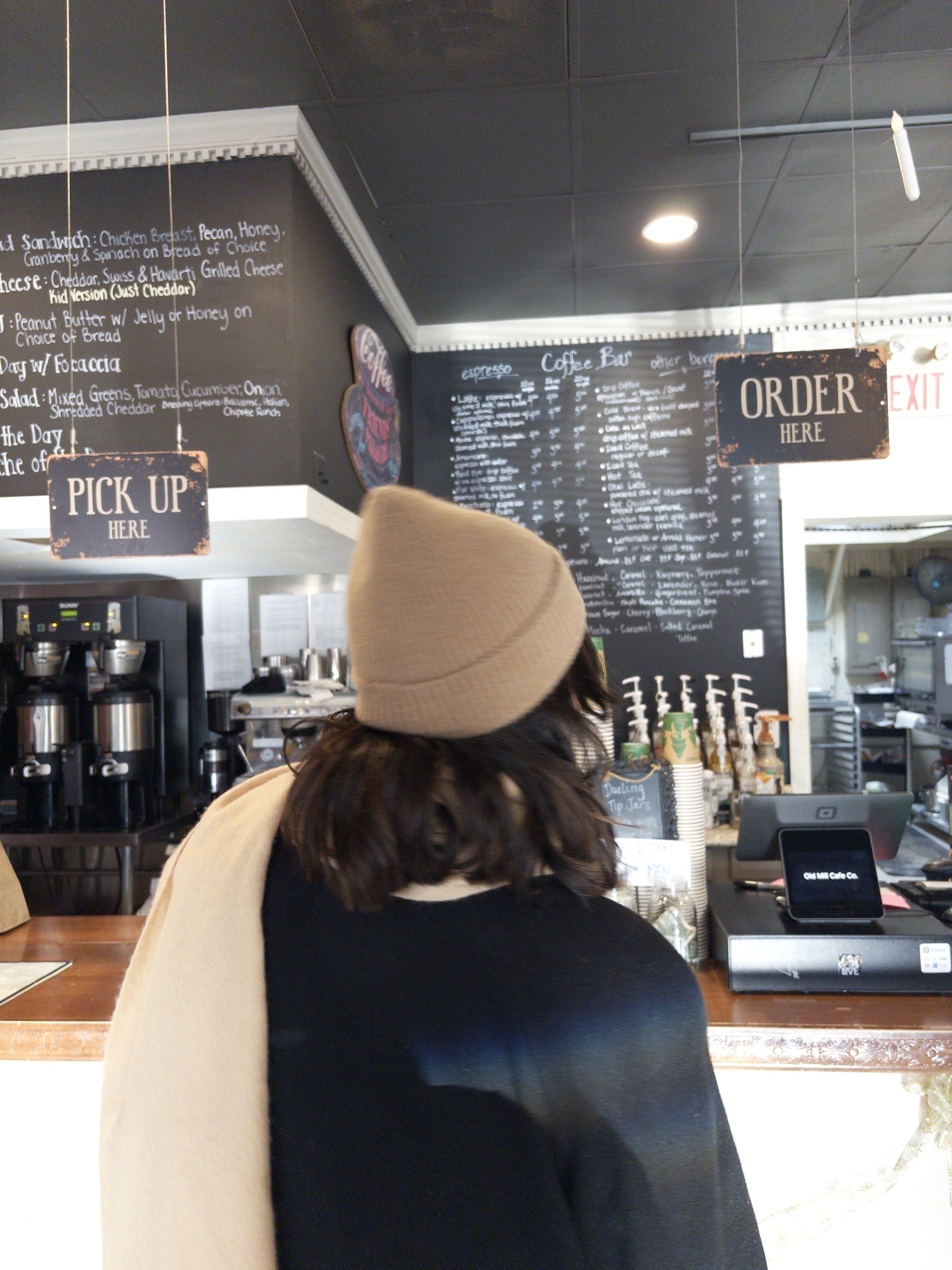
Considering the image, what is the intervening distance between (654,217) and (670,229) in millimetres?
124

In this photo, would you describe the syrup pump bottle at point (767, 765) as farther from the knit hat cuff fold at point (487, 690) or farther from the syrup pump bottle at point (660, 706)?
the knit hat cuff fold at point (487, 690)

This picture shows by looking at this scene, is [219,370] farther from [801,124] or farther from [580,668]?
[580,668]

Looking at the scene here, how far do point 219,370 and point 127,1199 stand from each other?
2.22 meters

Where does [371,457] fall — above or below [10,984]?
above

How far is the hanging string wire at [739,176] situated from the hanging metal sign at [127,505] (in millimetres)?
1548

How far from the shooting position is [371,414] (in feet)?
11.0

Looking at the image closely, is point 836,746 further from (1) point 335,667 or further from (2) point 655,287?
(1) point 335,667

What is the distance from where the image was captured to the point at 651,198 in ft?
9.80

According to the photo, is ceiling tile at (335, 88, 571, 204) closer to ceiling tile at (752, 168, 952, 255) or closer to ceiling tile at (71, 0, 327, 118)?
ceiling tile at (71, 0, 327, 118)

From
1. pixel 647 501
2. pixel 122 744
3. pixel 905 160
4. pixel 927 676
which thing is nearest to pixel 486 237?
pixel 647 501

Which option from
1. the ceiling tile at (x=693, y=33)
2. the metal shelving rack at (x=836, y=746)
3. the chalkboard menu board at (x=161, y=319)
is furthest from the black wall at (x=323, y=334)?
the metal shelving rack at (x=836, y=746)

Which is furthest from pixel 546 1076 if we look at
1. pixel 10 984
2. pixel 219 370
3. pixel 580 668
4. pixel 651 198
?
pixel 651 198

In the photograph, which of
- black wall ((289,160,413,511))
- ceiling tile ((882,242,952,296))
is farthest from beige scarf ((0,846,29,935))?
ceiling tile ((882,242,952,296))

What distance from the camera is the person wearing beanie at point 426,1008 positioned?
2.33ft
